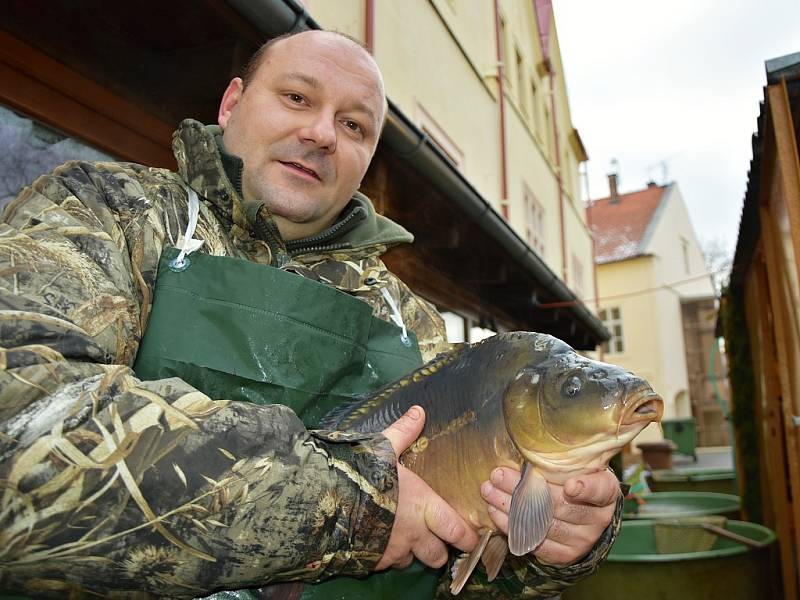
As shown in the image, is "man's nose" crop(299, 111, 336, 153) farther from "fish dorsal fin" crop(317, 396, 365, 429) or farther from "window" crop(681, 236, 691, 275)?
"window" crop(681, 236, 691, 275)

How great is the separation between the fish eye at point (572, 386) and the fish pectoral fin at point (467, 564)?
0.44 metres

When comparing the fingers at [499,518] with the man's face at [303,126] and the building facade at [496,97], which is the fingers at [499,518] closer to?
the man's face at [303,126]

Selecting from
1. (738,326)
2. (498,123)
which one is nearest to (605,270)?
(498,123)

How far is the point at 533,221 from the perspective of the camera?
13.5m

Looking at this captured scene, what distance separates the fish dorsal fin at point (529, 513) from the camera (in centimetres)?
159

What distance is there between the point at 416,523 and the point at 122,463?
70 cm

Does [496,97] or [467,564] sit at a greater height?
[496,97]

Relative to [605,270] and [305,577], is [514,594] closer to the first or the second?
[305,577]

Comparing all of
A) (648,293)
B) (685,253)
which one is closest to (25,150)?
(648,293)

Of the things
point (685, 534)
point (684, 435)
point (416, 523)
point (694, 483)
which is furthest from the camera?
point (684, 435)

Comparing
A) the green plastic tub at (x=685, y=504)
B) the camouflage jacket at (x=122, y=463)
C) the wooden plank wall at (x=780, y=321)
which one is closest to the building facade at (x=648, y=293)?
the green plastic tub at (x=685, y=504)

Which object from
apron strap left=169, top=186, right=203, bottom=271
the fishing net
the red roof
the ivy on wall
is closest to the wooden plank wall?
the ivy on wall

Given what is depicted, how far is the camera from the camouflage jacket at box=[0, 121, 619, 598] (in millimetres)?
1038

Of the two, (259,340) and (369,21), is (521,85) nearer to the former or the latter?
(369,21)
